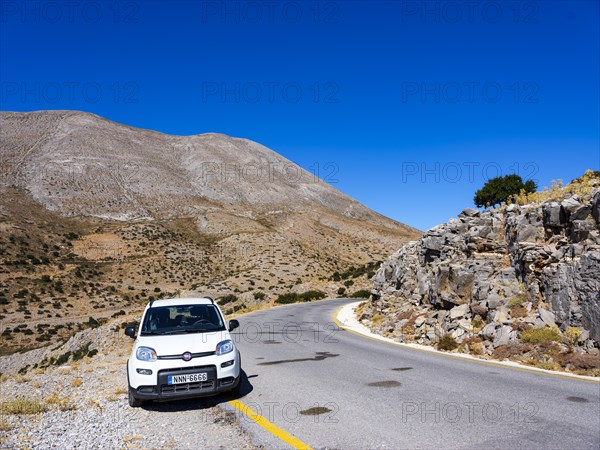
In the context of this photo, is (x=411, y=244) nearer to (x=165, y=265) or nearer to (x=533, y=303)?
(x=533, y=303)

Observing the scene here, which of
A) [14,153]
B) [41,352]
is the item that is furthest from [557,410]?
[14,153]

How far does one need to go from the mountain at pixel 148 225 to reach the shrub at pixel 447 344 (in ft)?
69.0

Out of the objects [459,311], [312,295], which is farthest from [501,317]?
[312,295]

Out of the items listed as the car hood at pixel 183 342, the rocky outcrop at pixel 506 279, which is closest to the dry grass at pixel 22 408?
the car hood at pixel 183 342

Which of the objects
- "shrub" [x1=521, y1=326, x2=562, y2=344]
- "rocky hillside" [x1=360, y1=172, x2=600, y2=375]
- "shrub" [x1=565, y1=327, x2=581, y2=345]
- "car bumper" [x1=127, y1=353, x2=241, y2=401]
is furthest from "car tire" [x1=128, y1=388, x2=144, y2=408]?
"shrub" [x1=565, y1=327, x2=581, y2=345]

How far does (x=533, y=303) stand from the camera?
12.7m

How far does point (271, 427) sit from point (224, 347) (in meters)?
1.71

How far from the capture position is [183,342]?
7285mm

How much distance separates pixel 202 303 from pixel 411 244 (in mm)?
16480

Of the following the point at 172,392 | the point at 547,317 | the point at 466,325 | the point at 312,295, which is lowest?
the point at 172,392

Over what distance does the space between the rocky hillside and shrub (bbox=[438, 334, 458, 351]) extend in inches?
1.1

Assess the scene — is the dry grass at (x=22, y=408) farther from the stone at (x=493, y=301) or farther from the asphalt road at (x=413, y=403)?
the stone at (x=493, y=301)

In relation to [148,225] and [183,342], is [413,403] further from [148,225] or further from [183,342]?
[148,225]

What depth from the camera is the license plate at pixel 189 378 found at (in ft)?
22.3
